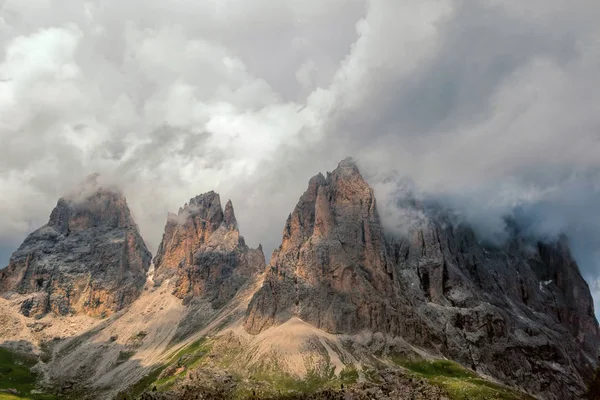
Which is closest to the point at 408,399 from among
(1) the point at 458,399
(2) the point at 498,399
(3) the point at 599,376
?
(1) the point at 458,399

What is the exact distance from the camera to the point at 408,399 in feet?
647

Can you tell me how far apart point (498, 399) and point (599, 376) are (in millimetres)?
109402

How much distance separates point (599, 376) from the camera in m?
98.9

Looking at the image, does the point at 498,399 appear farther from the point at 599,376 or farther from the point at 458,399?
the point at 599,376

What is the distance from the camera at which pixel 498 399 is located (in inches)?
7761

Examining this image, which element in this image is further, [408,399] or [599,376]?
[408,399]

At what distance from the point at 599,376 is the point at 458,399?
355 feet

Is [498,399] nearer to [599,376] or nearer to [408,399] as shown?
[408,399]

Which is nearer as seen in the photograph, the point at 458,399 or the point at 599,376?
the point at 599,376

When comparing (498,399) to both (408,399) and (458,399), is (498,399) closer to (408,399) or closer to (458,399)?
(458,399)

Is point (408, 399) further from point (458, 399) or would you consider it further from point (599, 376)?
point (599, 376)

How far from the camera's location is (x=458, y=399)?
648 feet

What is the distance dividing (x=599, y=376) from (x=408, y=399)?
109113 millimetres
